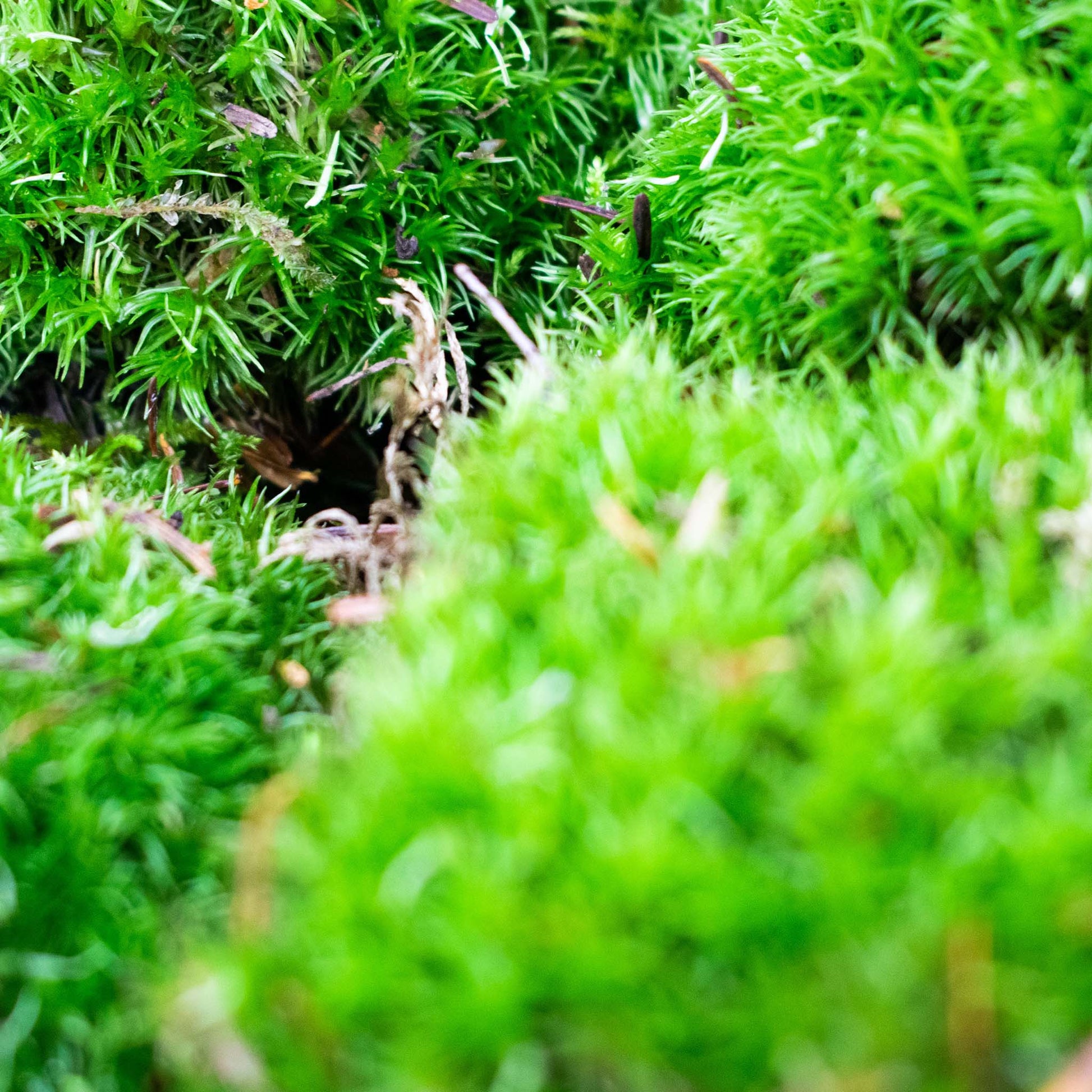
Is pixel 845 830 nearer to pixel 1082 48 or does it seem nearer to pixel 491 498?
pixel 491 498

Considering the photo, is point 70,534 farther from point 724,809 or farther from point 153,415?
point 724,809

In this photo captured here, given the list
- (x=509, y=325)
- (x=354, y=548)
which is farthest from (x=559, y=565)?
(x=509, y=325)

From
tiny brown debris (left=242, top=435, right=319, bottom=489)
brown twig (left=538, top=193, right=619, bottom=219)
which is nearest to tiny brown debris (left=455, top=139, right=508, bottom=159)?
brown twig (left=538, top=193, right=619, bottom=219)

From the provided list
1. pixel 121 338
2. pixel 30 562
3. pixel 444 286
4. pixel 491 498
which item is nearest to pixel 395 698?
pixel 491 498

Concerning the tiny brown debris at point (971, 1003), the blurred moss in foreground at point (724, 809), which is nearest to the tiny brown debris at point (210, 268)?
the blurred moss in foreground at point (724, 809)

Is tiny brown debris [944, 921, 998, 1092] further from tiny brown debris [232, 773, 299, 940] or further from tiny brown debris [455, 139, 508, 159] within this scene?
tiny brown debris [455, 139, 508, 159]

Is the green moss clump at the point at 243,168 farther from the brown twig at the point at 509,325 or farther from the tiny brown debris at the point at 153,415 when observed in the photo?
the brown twig at the point at 509,325
